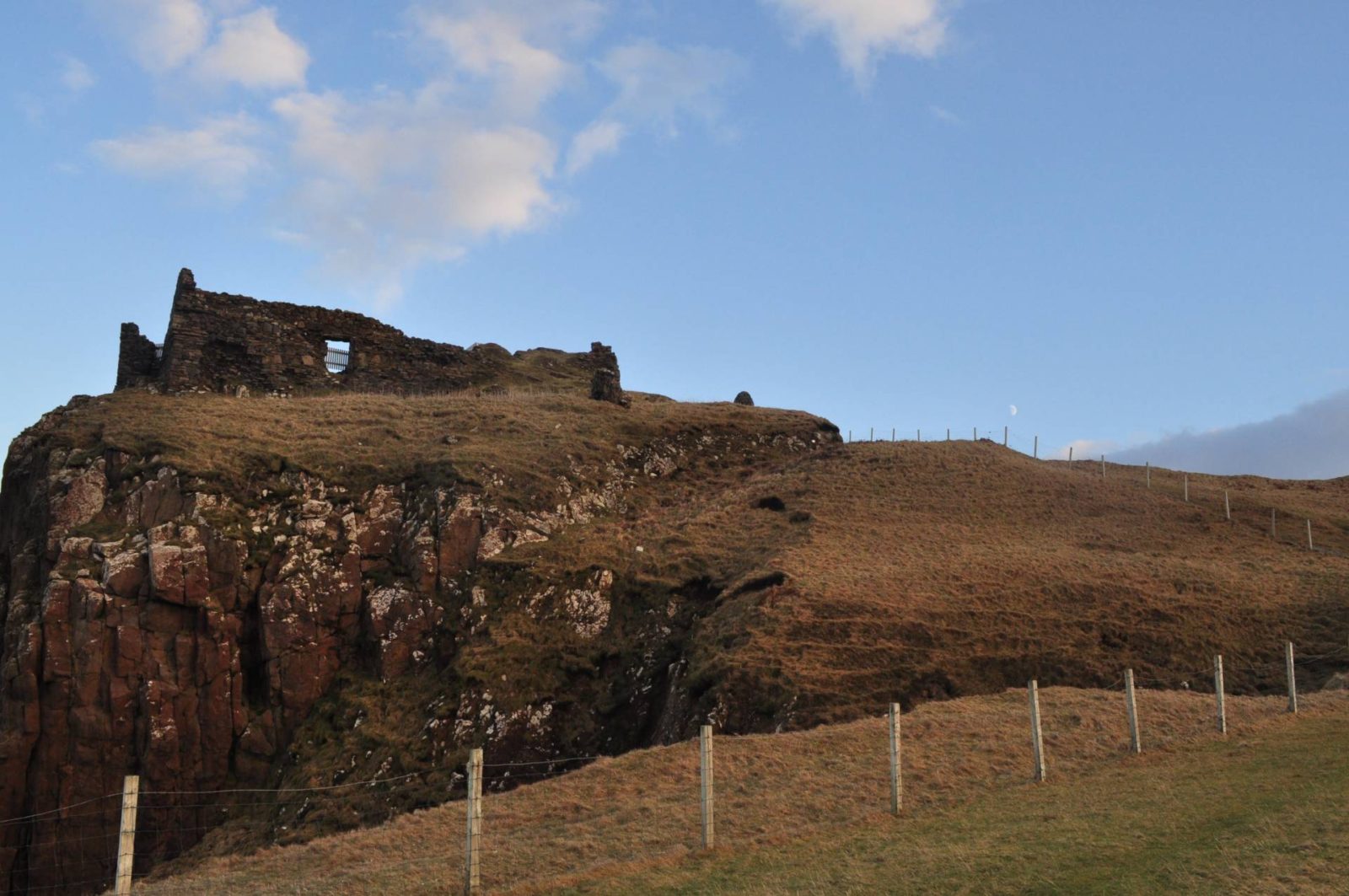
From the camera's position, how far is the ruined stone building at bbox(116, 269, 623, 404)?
44.9 m

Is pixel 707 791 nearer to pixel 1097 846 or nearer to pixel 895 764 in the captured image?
pixel 895 764

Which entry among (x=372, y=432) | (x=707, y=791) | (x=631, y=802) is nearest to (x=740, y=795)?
(x=631, y=802)

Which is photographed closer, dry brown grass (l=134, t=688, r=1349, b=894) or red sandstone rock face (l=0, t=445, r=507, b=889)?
dry brown grass (l=134, t=688, r=1349, b=894)

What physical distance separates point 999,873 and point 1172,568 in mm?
24144

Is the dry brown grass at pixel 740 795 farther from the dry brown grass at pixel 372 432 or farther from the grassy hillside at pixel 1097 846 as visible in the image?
the dry brown grass at pixel 372 432

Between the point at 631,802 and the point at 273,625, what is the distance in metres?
13.9

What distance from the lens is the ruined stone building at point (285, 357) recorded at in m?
44.9

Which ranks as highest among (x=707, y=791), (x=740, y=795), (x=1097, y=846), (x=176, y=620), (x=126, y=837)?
(x=176, y=620)

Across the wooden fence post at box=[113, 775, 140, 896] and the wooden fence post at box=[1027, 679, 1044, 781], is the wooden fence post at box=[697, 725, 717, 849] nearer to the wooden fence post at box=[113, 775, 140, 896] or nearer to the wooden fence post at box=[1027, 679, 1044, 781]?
the wooden fence post at box=[1027, 679, 1044, 781]

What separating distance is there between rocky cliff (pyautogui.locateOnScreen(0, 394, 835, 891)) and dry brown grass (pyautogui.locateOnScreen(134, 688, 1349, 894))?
15.4ft

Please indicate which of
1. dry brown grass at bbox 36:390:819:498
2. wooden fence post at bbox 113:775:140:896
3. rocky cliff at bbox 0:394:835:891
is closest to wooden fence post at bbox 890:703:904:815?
rocky cliff at bbox 0:394:835:891

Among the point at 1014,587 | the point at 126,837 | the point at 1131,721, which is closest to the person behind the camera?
the point at 126,837

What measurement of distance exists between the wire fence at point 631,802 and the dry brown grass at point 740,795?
51 millimetres

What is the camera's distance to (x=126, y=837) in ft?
44.7
